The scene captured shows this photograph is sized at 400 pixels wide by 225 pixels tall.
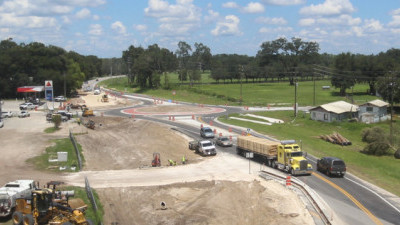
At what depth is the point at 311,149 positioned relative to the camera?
51.5 metres

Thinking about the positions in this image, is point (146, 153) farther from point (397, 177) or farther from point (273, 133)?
point (397, 177)

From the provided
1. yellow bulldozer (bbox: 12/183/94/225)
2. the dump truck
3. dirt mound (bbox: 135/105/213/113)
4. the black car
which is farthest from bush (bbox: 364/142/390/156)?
dirt mound (bbox: 135/105/213/113)

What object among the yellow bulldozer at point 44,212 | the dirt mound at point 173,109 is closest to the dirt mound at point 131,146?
the yellow bulldozer at point 44,212

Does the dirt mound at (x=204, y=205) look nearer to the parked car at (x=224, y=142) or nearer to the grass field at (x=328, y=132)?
the grass field at (x=328, y=132)

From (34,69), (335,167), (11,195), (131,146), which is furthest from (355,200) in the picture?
(34,69)

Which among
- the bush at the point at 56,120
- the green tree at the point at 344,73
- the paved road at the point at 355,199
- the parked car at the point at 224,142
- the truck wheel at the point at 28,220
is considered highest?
the green tree at the point at 344,73

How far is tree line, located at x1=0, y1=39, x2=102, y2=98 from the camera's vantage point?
398ft

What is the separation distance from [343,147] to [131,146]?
90.2ft

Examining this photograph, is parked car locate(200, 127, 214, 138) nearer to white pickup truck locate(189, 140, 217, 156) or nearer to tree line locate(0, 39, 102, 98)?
white pickup truck locate(189, 140, 217, 156)

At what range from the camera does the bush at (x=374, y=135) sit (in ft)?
179

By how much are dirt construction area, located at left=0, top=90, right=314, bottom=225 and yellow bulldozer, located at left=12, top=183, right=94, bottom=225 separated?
319 centimetres

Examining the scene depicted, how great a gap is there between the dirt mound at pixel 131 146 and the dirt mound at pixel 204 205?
10965 millimetres

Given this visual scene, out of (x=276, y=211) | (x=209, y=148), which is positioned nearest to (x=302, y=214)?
(x=276, y=211)

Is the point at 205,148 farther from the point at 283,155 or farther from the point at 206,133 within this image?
the point at 206,133
